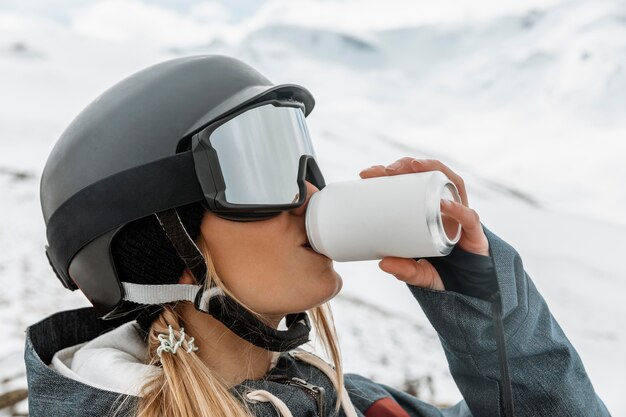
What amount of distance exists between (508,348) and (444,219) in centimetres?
43

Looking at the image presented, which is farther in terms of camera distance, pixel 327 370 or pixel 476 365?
pixel 327 370

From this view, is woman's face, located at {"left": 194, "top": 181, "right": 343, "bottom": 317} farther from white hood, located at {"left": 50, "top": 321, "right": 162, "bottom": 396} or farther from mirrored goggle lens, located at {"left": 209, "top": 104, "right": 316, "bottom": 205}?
white hood, located at {"left": 50, "top": 321, "right": 162, "bottom": 396}

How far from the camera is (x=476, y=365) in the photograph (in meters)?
1.70

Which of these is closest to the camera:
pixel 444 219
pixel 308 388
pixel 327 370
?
pixel 444 219

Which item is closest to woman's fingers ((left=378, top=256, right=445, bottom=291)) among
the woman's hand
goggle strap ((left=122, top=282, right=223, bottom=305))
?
the woman's hand

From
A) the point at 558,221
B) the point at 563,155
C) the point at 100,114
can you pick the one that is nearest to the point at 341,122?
the point at 563,155

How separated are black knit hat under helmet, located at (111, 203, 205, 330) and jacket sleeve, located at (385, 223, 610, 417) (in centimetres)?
57

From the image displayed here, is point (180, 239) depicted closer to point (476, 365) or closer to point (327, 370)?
point (327, 370)

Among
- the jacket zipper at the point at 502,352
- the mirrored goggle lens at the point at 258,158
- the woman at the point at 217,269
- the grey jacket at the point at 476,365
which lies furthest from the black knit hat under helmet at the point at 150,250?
the jacket zipper at the point at 502,352

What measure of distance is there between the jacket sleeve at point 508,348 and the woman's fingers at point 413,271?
0.11ft

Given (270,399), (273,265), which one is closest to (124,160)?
(273,265)

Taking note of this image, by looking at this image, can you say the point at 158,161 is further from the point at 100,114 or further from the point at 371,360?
the point at 371,360

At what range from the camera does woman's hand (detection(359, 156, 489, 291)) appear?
1.42 metres

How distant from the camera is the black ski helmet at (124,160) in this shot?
1599 millimetres
